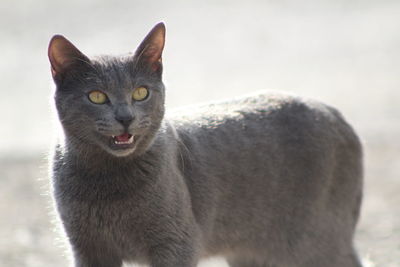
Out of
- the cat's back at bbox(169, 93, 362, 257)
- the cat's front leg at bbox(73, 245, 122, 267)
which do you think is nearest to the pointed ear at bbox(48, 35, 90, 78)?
the cat's back at bbox(169, 93, 362, 257)

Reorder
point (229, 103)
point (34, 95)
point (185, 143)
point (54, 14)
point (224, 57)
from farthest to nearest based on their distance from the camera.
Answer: point (54, 14) → point (224, 57) → point (34, 95) → point (229, 103) → point (185, 143)

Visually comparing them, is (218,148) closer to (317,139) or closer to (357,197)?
(317,139)

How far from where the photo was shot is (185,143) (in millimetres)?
4676

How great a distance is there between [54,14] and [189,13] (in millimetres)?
2648

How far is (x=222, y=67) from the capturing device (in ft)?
43.3

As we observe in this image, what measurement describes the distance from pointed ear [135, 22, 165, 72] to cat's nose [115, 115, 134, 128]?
42 cm

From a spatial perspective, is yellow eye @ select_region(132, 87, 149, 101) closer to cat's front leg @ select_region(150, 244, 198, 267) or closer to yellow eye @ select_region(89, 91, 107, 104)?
yellow eye @ select_region(89, 91, 107, 104)

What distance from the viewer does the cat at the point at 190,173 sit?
4.17 metres

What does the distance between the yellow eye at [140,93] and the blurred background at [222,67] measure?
2.10m

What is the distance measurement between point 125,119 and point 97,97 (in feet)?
0.76

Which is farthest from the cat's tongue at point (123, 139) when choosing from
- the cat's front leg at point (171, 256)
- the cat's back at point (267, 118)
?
the cat's back at point (267, 118)

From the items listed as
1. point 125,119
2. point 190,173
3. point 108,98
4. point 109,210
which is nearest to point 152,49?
point 108,98

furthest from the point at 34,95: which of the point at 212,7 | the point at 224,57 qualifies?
the point at 212,7

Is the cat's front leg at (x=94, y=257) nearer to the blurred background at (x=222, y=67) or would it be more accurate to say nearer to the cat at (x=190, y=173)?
the cat at (x=190, y=173)
